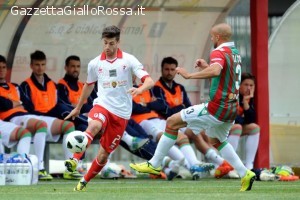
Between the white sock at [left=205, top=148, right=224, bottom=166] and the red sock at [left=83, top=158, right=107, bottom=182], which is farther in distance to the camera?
the white sock at [left=205, top=148, right=224, bottom=166]

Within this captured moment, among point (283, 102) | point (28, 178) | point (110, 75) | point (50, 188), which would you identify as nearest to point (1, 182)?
point (28, 178)

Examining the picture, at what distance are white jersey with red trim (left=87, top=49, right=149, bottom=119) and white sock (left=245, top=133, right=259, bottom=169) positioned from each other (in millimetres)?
4633

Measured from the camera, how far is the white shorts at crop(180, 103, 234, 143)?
13.0 meters

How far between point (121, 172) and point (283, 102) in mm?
2812

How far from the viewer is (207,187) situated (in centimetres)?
1390

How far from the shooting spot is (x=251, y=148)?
17516mm

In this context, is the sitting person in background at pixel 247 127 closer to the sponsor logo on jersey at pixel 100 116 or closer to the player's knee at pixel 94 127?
the sponsor logo on jersey at pixel 100 116

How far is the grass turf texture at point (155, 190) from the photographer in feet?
38.1

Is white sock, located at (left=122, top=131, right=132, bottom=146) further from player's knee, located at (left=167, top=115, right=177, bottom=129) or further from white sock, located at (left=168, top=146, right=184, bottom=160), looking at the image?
player's knee, located at (left=167, top=115, right=177, bottom=129)

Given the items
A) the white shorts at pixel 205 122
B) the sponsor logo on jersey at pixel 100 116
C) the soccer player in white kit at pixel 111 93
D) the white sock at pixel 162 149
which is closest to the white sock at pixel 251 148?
the white sock at pixel 162 149

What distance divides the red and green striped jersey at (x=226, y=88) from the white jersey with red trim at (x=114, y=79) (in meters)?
0.85

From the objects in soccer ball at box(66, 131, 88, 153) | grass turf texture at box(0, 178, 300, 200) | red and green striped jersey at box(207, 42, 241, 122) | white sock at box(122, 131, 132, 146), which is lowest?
grass turf texture at box(0, 178, 300, 200)

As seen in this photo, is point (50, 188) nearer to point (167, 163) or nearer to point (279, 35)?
point (167, 163)

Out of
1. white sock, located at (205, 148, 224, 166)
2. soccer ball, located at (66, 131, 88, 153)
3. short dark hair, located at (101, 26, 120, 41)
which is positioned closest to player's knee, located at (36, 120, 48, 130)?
white sock, located at (205, 148, 224, 166)
